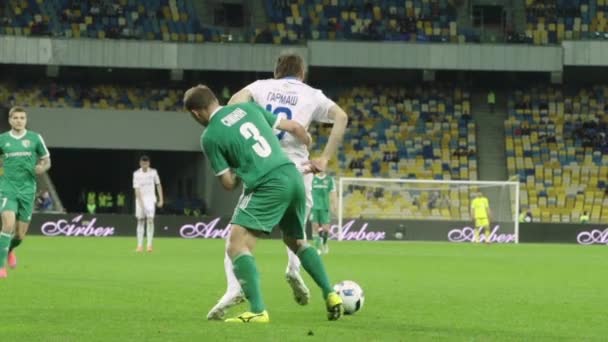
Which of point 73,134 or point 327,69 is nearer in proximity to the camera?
point 73,134

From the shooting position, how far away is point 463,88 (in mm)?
53406

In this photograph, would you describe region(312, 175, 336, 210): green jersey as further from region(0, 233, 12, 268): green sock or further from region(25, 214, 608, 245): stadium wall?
region(0, 233, 12, 268): green sock

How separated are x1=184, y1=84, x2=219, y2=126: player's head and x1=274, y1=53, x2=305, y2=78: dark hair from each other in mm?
1554

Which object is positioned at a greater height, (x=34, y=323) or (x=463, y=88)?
(x=34, y=323)

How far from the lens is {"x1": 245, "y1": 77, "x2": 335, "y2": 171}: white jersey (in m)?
10.8

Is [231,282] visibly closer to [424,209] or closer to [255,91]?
[255,91]

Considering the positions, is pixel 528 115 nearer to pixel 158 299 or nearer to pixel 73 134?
pixel 73 134

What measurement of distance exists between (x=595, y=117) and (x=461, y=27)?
655cm

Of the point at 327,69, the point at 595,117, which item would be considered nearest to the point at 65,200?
the point at 327,69

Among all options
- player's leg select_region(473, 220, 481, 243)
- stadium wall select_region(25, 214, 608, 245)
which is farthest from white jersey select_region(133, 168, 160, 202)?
player's leg select_region(473, 220, 481, 243)

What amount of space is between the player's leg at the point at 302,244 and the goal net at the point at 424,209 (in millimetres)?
32296

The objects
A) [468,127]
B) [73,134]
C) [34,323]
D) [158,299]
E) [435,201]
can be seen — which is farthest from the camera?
[468,127]

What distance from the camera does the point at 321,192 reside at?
2925cm

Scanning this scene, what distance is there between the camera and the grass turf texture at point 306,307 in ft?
29.5
